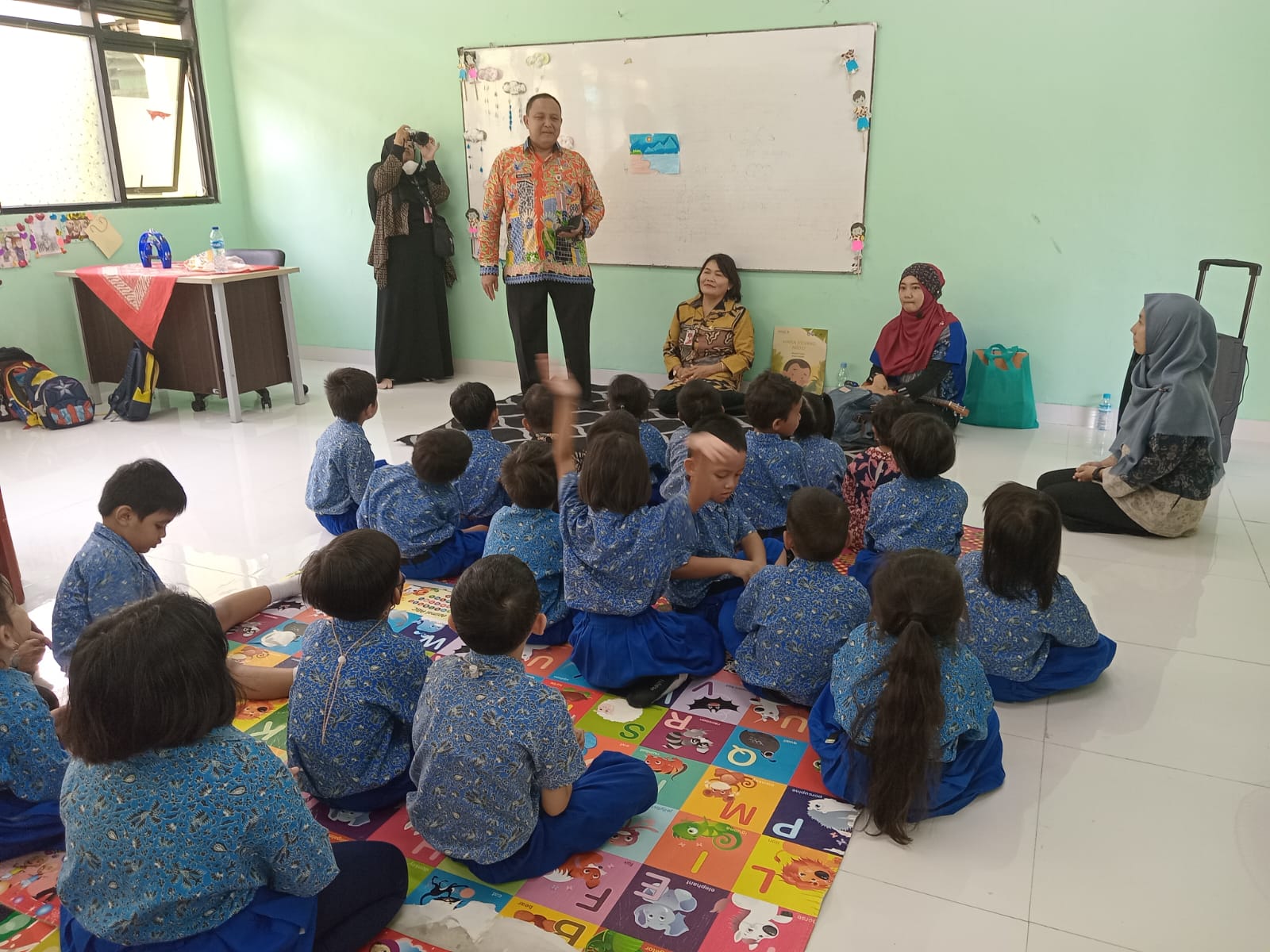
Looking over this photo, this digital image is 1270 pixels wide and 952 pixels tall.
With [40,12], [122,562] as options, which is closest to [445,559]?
[122,562]

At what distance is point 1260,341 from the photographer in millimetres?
4473

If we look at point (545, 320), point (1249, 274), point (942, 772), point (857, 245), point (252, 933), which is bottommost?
point (942, 772)

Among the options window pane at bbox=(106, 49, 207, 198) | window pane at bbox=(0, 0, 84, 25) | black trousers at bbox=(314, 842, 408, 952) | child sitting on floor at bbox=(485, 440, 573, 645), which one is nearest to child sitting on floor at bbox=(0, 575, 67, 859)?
black trousers at bbox=(314, 842, 408, 952)

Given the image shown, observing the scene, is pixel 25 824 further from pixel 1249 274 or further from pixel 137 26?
pixel 137 26

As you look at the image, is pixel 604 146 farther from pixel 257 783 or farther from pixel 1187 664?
pixel 257 783

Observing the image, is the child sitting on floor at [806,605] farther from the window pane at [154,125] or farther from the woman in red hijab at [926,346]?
the window pane at [154,125]

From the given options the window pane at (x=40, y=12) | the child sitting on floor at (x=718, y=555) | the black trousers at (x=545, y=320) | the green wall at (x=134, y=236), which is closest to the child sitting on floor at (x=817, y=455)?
the child sitting on floor at (x=718, y=555)

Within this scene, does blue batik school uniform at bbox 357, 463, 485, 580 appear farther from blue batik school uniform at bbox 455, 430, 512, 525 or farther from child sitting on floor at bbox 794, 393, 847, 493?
child sitting on floor at bbox 794, 393, 847, 493

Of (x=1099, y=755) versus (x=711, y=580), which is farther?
(x=711, y=580)

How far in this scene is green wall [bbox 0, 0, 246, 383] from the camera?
17.5 feet

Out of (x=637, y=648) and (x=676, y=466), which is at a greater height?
(x=676, y=466)

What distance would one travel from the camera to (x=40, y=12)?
5387 mm

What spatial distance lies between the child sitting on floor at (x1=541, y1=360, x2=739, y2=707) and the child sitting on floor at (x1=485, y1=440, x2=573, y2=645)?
0.11 meters

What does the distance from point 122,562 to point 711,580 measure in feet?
4.82
